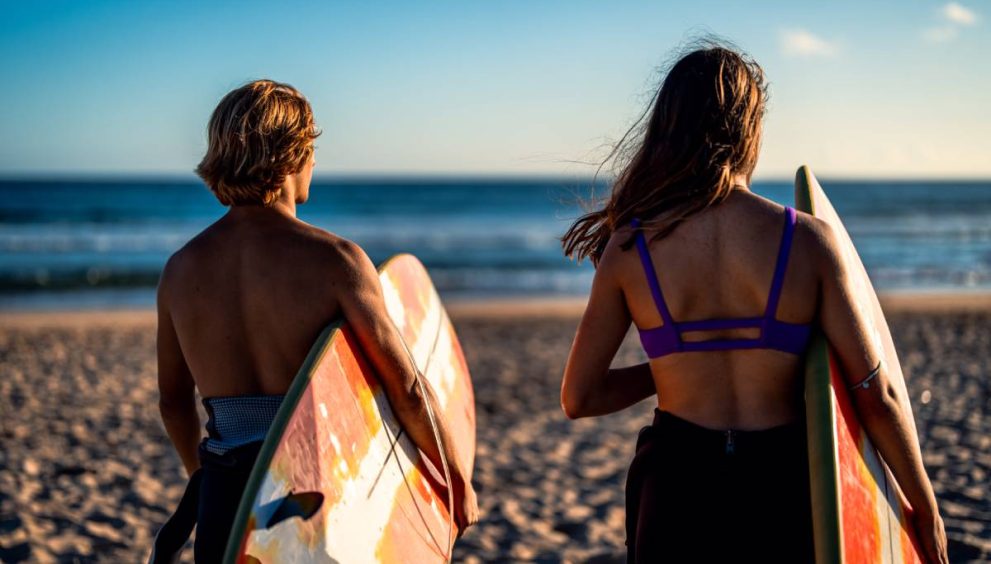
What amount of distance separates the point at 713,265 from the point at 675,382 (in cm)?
25

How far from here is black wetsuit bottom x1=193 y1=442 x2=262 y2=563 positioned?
1913 mm

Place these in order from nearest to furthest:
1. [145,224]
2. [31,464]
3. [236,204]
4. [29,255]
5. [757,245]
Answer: [757,245], [236,204], [31,464], [29,255], [145,224]

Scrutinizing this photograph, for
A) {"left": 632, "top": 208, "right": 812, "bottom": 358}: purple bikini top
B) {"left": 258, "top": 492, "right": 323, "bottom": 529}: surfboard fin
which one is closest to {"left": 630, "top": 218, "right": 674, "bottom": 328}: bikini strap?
{"left": 632, "top": 208, "right": 812, "bottom": 358}: purple bikini top

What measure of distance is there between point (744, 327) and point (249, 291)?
102 centimetres

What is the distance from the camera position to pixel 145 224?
27266 mm

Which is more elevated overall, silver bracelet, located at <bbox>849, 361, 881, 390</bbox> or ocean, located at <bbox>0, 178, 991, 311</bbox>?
silver bracelet, located at <bbox>849, 361, 881, 390</bbox>

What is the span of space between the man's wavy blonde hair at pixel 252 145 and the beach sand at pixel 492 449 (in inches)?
91.5

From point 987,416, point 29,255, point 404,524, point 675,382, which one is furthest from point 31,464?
point 29,255

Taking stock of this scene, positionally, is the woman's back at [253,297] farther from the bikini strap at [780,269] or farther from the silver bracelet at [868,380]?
the silver bracelet at [868,380]

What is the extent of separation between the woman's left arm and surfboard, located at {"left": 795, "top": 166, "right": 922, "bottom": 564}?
388 millimetres

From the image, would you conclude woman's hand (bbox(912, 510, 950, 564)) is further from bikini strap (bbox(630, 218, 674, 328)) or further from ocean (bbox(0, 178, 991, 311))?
ocean (bbox(0, 178, 991, 311))

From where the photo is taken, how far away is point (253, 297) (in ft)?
6.41

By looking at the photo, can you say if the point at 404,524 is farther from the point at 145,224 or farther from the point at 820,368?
the point at 145,224

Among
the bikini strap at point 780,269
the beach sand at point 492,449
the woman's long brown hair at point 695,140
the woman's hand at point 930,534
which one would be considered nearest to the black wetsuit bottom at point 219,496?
the woman's long brown hair at point 695,140
